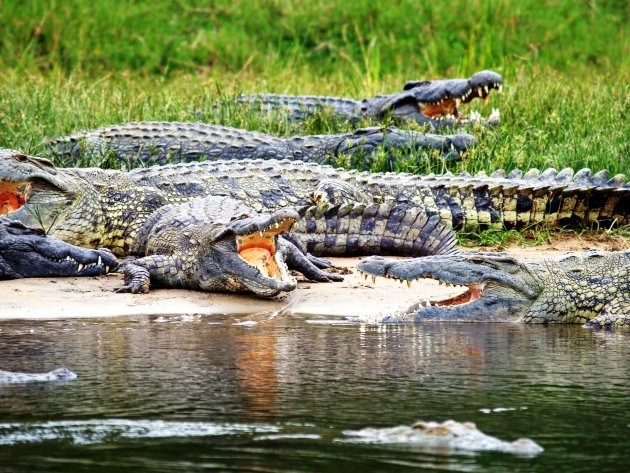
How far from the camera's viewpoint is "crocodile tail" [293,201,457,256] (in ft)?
24.8

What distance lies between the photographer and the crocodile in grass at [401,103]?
10.8 metres

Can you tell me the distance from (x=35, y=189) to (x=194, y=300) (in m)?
1.80

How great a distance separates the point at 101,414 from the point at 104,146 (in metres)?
5.64

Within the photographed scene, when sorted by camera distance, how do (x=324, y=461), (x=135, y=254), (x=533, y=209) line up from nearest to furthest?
1. (x=324, y=461)
2. (x=135, y=254)
3. (x=533, y=209)

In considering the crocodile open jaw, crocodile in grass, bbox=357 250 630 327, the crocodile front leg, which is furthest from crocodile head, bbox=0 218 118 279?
the crocodile open jaw

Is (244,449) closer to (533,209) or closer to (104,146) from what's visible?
(533,209)

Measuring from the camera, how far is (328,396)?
4.01m

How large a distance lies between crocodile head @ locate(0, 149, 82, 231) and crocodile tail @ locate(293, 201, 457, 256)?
5.07 feet

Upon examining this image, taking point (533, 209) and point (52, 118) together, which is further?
point (52, 118)

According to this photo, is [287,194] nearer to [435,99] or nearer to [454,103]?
[435,99]

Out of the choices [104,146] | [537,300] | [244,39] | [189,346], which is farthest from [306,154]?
[244,39]

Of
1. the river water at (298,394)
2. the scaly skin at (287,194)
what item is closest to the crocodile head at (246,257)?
the river water at (298,394)

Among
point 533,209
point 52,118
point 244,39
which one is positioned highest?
point 244,39

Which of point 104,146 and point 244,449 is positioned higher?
point 104,146
